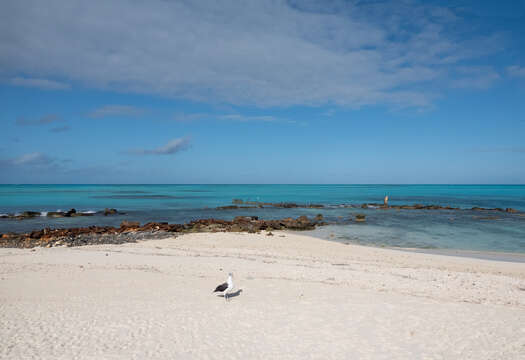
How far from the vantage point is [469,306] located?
30.3 ft

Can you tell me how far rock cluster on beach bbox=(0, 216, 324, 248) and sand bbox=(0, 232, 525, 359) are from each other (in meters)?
4.02

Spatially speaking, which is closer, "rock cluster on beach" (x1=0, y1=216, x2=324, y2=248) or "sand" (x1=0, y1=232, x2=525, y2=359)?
"sand" (x1=0, y1=232, x2=525, y2=359)

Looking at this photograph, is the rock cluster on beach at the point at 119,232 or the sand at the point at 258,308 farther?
the rock cluster on beach at the point at 119,232

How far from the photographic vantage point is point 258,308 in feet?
29.7

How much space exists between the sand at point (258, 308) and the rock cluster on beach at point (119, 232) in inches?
158

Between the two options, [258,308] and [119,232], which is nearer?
[258,308]

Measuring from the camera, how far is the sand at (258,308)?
6781mm

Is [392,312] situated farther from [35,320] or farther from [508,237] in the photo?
[508,237]

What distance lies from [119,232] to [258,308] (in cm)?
1718

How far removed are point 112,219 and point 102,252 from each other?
18.8m

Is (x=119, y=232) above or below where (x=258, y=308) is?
below

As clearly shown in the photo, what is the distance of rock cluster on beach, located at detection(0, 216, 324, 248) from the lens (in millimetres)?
19672

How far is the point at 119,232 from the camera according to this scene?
23156mm

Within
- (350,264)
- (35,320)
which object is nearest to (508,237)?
(350,264)
